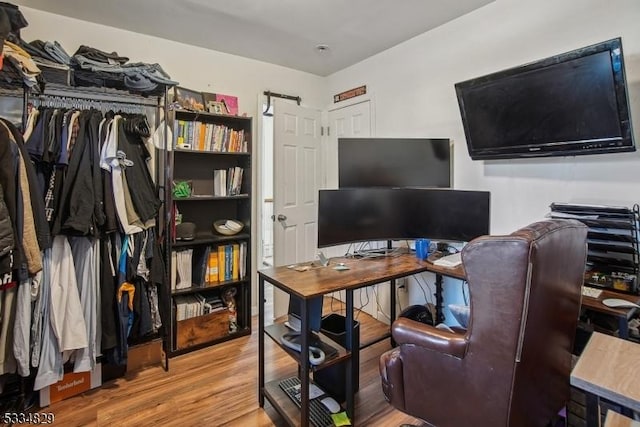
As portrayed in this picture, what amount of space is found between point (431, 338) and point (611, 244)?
1.14 m

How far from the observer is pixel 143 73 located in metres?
2.30

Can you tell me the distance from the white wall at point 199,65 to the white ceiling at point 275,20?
7cm

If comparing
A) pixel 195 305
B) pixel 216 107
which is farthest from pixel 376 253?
pixel 216 107

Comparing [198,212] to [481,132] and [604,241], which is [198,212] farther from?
[604,241]

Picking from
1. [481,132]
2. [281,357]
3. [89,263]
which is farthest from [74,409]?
[481,132]

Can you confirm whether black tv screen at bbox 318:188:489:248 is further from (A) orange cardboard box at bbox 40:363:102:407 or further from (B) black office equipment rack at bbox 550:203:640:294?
(A) orange cardboard box at bbox 40:363:102:407

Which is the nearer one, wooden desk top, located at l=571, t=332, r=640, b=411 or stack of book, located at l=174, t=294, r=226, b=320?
wooden desk top, located at l=571, t=332, r=640, b=411

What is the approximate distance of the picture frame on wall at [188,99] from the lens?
105 inches

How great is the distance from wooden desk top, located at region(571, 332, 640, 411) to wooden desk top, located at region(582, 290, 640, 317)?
0.38 m

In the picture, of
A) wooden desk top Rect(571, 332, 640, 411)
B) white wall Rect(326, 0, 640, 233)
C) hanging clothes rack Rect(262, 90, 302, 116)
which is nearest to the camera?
wooden desk top Rect(571, 332, 640, 411)

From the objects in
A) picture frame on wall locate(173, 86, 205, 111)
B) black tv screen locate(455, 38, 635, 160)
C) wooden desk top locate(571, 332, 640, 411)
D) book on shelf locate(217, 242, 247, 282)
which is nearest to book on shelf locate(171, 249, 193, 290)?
book on shelf locate(217, 242, 247, 282)

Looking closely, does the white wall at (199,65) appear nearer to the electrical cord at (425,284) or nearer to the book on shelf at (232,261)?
the book on shelf at (232,261)

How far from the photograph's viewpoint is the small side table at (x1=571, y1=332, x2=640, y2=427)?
85 centimetres

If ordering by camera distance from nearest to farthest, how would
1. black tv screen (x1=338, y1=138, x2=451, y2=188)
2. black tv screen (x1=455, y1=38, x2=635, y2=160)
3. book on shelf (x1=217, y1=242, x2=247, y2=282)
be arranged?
1. black tv screen (x1=455, y1=38, x2=635, y2=160)
2. black tv screen (x1=338, y1=138, x2=451, y2=188)
3. book on shelf (x1=217, y1=242, x2=247, y2=282)
